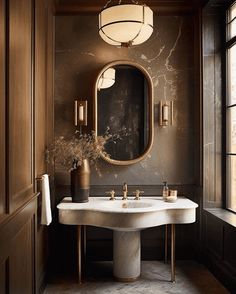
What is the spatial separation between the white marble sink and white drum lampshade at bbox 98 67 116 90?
1.22 meters

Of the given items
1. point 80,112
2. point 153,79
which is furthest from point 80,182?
point 153,79

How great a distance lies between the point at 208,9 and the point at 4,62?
2.48m

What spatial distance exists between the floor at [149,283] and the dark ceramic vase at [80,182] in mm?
732

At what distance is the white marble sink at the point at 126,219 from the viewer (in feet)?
9.04

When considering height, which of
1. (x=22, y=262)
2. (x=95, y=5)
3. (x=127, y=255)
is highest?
(x=95, y=5)

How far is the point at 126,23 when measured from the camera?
2.56m

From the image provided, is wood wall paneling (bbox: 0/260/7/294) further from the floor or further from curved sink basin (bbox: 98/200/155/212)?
curved sink basin (bbox: 98/200/155/212)

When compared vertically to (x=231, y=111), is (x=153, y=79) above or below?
above

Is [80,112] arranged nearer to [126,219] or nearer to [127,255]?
[126,219]

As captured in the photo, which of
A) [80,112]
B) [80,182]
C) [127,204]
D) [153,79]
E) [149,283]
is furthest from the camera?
[153,79]

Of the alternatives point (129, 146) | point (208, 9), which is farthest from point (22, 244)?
point (208, 9)

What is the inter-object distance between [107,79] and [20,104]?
5.44 ft

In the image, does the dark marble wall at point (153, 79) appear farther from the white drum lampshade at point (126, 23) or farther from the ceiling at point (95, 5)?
the white drum lampshade at point (126, 23)

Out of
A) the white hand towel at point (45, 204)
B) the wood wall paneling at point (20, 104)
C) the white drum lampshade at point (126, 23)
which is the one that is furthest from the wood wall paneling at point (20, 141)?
the white drum lampshade at point (126, 23)
